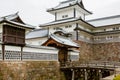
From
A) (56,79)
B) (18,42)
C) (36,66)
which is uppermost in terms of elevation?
(18,42)

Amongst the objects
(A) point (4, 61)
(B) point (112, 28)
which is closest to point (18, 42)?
(A) point (4, 61)

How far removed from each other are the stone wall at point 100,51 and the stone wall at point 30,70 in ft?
29.2

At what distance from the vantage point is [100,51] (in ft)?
106

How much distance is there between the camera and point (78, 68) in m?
22.0

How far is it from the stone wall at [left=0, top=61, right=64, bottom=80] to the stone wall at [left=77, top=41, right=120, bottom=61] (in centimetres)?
891

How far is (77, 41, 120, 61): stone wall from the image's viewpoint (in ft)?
100.0

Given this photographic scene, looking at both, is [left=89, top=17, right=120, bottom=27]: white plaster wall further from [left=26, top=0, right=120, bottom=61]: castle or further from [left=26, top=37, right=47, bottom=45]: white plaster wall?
[left=26, top=37, right=47, bottom=45]: white plaster wall

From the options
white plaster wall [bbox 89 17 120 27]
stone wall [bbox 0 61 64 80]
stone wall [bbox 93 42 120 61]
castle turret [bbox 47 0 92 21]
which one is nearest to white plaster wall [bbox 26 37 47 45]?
castle turret [bbox 47 0 92 21]

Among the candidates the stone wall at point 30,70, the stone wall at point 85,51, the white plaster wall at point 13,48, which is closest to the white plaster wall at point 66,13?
the stone wall at point 85,51

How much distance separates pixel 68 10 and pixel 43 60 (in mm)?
15748

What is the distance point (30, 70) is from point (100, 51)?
17337mm

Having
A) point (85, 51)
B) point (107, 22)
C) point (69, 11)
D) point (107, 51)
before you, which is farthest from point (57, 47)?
point (107, 22)

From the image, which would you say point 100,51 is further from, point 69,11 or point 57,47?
point 57,47

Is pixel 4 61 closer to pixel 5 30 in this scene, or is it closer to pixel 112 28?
pixel 5 30
